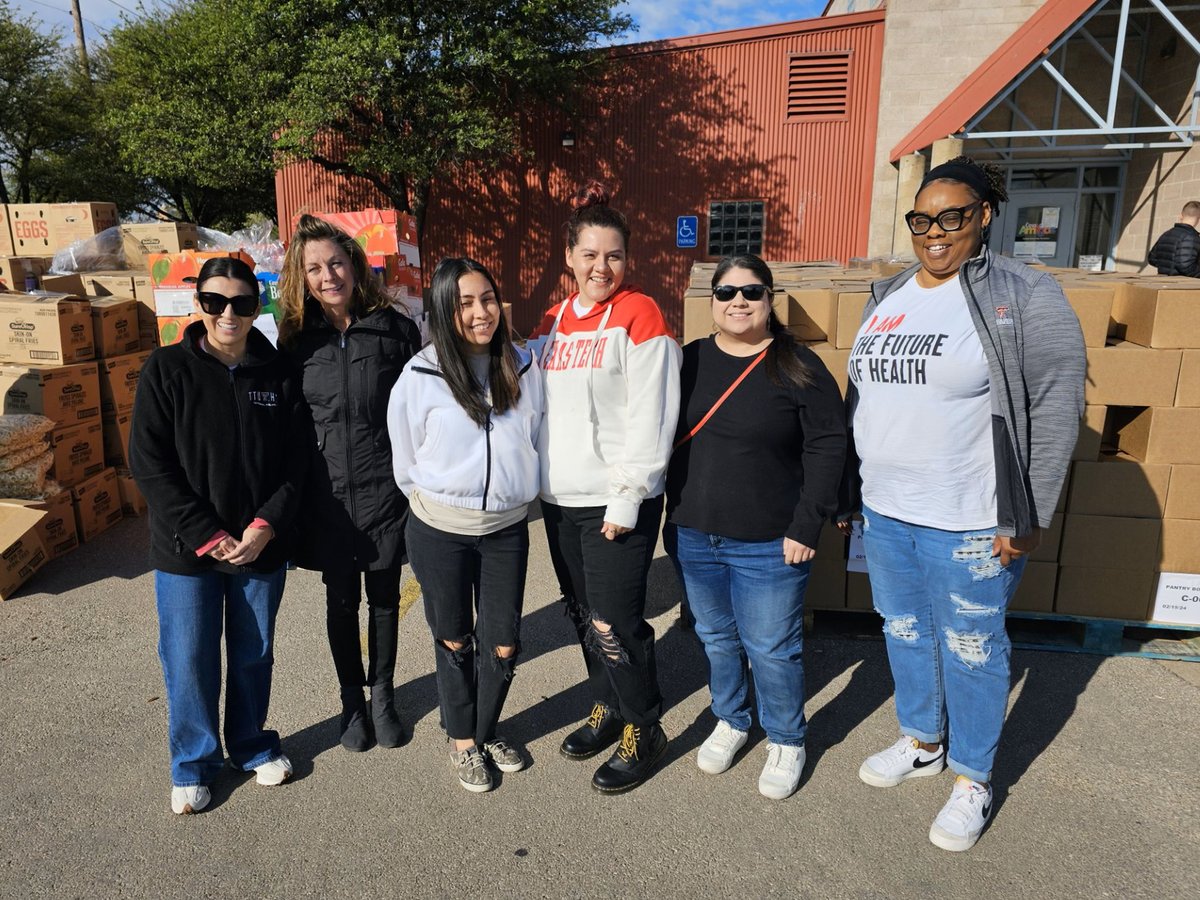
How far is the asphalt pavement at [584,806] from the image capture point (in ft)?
7.64

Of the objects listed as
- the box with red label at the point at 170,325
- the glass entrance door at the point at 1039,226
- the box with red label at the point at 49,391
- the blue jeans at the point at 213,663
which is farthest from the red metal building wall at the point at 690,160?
the blue jeans at the point at 213,663

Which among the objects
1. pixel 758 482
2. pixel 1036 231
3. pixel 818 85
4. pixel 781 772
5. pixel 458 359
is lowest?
pixel 781 772

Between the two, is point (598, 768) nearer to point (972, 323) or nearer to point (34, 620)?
point (972, 323)

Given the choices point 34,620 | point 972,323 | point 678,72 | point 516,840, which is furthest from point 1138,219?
point 34,620

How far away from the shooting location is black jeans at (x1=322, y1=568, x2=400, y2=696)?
2.89 meters

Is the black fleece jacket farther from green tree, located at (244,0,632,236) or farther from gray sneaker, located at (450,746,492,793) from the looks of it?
green tree, located at (244,0,632,236)

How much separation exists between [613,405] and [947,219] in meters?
1.15

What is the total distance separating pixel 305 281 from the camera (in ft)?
8.94

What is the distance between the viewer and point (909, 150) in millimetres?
11992

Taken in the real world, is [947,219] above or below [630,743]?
above

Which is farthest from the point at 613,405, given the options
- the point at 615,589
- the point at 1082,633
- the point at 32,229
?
the point at 32,229

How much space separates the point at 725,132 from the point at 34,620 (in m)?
13.4

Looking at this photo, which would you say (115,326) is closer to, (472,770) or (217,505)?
(217,505)

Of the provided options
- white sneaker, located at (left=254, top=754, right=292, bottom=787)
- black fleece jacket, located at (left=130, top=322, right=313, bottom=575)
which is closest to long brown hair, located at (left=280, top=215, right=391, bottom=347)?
black fleece jacket, located at (left=130, top=322, right=313, bottom=575)
